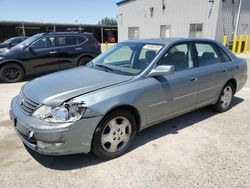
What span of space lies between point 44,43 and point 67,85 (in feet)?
18.7

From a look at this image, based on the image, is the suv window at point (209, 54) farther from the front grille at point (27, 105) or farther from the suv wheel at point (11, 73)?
the suv wheel at point (11, 73)

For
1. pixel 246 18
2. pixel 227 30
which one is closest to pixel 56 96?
pixel 227 30

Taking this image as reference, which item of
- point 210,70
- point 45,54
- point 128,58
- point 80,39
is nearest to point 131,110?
point 128,58

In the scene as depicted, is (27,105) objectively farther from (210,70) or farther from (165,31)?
(165,31)

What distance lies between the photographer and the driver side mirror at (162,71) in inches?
119

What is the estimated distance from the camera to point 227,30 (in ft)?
56.2

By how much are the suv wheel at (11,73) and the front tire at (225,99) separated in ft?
20.8

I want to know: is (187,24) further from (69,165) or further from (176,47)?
(69,165)

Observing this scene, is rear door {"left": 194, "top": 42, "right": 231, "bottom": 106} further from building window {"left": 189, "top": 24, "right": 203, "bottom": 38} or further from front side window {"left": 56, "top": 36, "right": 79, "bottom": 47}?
building window {"left": 189, "top": 24, "right": 203, "bottom": 38}

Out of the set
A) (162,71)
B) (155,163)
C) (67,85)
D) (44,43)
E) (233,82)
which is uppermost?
(44,43)

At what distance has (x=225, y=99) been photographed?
4586 millimetres

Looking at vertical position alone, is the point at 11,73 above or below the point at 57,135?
below

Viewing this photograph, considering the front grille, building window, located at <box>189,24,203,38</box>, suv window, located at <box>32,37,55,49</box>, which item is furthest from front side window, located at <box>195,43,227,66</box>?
building window, located at <box>189,24,203,38</box>

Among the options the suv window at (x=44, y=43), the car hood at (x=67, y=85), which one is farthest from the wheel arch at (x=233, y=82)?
the suv window at (x=44, y=43)
